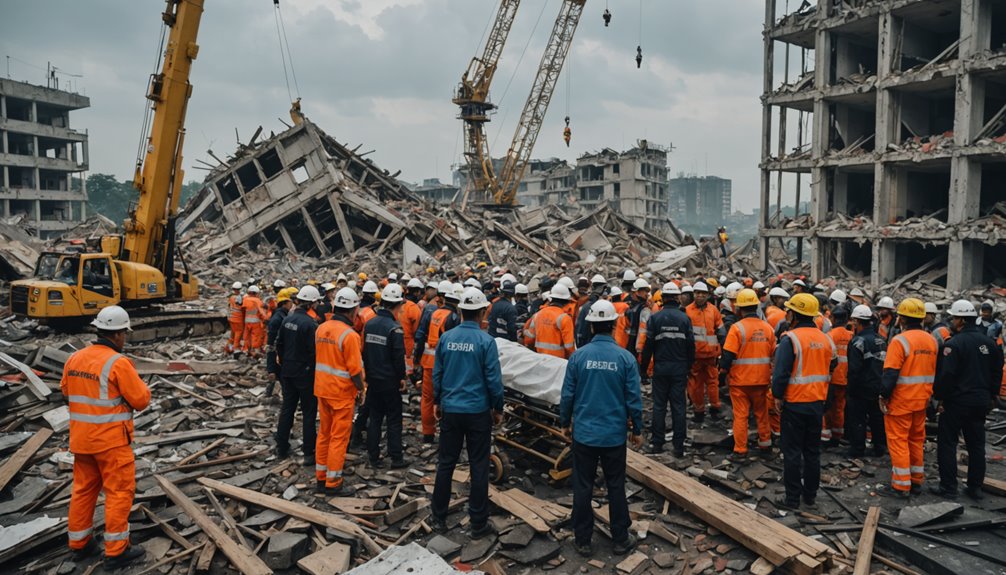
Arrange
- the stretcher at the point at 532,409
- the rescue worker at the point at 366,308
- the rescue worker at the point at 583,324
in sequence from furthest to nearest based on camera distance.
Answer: the rescue worker at the point at 583,324
the rescue worker at the point at 366,308
the stretcher at the point at 532,409

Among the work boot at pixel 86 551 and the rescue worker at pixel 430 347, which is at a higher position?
the rescue worker at pixel 430 347

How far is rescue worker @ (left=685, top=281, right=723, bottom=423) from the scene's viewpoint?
818 cm

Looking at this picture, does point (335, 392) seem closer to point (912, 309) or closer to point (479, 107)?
point (912, 309)

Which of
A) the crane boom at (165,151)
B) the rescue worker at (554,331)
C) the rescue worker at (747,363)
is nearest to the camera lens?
the rescue worker at (747,363)

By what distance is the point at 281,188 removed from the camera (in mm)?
28094

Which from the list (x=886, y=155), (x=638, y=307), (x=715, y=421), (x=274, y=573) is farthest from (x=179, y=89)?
(x=886, y=155)

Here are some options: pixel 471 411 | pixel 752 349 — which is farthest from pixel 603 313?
pixel 752 349

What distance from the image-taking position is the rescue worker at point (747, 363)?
6852mm

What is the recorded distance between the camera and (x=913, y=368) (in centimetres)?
603

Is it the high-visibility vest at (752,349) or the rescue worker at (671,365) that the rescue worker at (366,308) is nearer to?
the rescue worker at (671,365)

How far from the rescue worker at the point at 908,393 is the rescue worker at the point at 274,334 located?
6.82 meters

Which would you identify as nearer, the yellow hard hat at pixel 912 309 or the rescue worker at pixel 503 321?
the yellow hard hat at pixel 912 309

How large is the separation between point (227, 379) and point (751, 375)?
889cm

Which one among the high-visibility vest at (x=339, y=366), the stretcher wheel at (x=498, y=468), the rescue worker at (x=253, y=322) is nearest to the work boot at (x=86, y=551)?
the high-visibility vest at (x=339, y=366)
